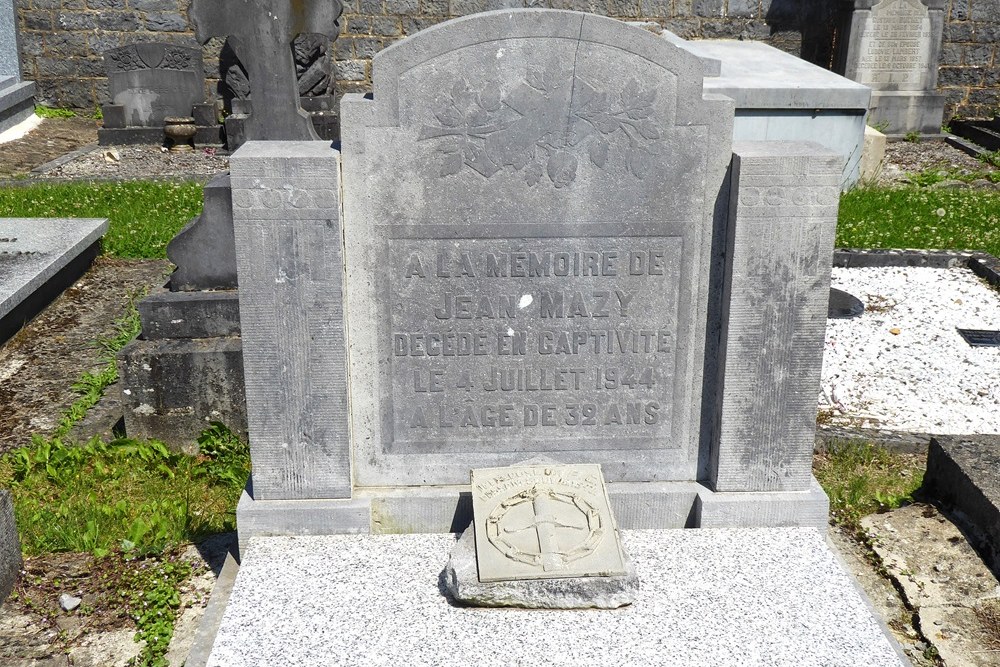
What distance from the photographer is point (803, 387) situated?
3047 millimetres

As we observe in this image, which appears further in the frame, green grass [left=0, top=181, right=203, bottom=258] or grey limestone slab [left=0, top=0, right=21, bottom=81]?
grey limestone slab [left=0, top=0, right=21, bottom=81]

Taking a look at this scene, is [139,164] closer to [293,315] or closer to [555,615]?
[293,315]

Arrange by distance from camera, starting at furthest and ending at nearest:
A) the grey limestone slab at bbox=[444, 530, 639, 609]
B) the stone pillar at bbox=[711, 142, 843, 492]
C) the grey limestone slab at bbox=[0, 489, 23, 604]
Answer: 1. the grey limestone slab at bbox=[0, 489, 23, 604]
2. the stone pillar at bbox=[711, 142, 843, 492]
3. the grey limestone slab at bbox=[444, 530, 639, 609]

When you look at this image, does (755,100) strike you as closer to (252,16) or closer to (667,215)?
(252,16)

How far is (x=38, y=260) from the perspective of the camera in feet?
19.5

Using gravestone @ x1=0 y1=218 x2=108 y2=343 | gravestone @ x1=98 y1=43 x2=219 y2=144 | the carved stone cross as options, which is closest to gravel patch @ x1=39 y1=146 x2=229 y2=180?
gravestone @ x1=98 y1=43 x2=219 y2=144

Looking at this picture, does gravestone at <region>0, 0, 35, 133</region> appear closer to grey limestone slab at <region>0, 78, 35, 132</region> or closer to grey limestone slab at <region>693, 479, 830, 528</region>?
grey limestone slab at <region>0, 78, 35, 132</region>

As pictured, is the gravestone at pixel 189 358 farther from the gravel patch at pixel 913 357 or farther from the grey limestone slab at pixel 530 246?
the gravel patch at pixel 913 357

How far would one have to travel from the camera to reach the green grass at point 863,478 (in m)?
3.87

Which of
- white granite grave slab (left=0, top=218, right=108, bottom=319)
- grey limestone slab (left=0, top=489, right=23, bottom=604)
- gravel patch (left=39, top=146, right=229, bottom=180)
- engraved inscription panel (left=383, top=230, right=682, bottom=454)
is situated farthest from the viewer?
gravel patch (left=39, top=146, right=229, bottom=180)

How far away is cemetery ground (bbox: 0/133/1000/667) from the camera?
309 cm

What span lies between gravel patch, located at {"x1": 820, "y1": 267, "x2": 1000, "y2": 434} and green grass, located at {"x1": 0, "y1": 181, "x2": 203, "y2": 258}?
4.83 m

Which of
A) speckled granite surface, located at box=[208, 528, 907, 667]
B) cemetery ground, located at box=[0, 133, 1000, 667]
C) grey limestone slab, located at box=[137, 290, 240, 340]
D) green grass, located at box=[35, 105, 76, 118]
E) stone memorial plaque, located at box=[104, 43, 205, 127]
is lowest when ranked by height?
cemetery ground, located at box=[0, 133, 1000, 667]

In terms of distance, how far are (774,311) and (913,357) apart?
9.35 ft
